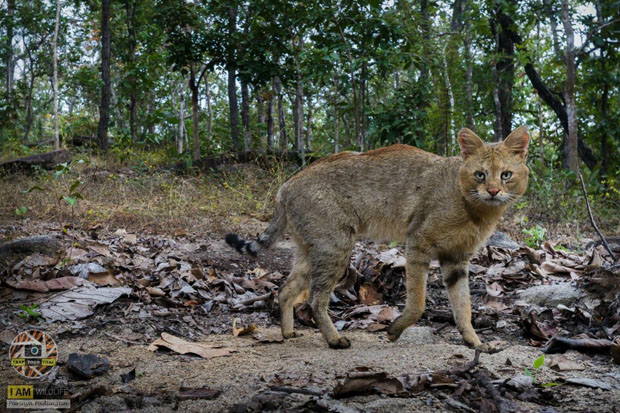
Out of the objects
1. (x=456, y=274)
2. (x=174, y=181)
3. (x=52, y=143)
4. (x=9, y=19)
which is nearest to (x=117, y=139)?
(x=52, y=143)

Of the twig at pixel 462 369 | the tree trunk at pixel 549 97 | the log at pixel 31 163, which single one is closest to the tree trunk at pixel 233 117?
the log at pixel 31 163

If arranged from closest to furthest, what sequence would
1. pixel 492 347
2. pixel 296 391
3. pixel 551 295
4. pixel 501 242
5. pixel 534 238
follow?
pixel 296 391, pixel 492 347, pixel 551 295, pixel 501 242, pixel 534 238

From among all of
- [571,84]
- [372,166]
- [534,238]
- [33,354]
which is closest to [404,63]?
[571,84]

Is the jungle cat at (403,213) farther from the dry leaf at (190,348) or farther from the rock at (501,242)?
the rock at (501,242)

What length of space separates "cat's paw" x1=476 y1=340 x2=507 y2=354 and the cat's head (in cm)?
113

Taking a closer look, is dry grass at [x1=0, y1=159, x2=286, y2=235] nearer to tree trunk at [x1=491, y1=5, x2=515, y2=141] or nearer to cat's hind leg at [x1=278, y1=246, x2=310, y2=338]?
cat's hind leg at [x1=278, y1=246, x2=310, y2=338]

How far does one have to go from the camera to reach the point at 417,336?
426 centimetres

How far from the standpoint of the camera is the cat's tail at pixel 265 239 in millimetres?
4918

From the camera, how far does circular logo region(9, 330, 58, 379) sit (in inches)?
121

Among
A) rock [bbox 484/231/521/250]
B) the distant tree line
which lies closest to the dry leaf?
rock [bbox 484/231/521/250]

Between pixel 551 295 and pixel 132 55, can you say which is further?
pixel 132 55

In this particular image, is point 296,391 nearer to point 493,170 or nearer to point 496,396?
point 496,396

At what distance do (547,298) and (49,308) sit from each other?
15.0 ft

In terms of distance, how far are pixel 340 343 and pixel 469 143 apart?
205 cm
